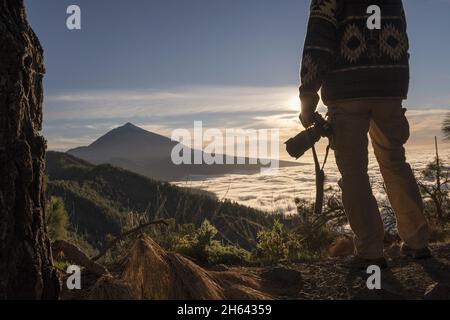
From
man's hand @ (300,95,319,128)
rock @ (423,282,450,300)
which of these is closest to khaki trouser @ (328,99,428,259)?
man's hand @ (300,95,319,128)

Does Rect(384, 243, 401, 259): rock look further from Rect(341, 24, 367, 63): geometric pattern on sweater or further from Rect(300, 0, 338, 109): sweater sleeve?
Rect(341, 24, 367, 63): geometric pattern on sweater

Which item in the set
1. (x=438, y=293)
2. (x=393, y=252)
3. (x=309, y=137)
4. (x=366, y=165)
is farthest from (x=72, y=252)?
(x=393, y=252)

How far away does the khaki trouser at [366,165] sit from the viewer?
11.3ft

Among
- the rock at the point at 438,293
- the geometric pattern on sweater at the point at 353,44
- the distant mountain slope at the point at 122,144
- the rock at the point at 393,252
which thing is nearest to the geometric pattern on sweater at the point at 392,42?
the geometric pattern on sweater at the point at 353,44

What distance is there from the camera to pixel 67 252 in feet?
8.70

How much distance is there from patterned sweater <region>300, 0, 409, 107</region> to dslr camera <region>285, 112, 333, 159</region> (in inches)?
6.6

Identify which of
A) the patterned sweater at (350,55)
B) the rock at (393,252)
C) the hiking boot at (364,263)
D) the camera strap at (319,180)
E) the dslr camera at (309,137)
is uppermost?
the patterned sweater at (350,55)

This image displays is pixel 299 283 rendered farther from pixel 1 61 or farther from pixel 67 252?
pixel 1 61

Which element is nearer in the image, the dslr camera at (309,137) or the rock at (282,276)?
the rock at (282,276)

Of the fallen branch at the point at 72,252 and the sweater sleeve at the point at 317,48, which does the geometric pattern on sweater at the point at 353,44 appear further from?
the fallen branch at the point at 72,252

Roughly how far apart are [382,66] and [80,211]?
52.1 metres

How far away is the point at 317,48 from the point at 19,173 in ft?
7.00

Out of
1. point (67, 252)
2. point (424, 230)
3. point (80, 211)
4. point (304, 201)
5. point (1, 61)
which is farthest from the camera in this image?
point (80, 211)
